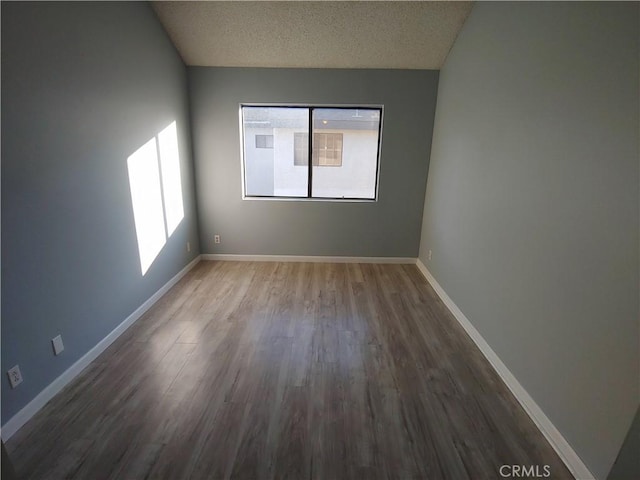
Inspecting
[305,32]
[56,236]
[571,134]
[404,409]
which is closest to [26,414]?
[56,236]

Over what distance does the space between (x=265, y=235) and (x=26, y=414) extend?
277 centimetres

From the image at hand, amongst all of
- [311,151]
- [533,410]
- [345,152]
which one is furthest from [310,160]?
[533,410]

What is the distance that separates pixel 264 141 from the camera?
384 cm

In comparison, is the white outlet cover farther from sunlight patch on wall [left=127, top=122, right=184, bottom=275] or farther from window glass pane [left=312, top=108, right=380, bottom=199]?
window glass pane [left=312, top=108, right=380, bottom=199]

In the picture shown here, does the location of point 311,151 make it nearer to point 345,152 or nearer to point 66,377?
point 345,152

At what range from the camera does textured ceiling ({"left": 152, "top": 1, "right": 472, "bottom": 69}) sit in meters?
2.76

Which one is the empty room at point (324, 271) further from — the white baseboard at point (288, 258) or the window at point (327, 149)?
the white baseboard at point (288, 258)

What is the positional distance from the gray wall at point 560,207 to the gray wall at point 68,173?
2.82 m

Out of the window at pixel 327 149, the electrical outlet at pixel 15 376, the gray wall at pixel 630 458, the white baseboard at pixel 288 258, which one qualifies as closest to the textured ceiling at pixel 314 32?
the window at pixel 327 149

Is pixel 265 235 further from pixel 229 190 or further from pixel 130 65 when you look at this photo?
pixel 130 65

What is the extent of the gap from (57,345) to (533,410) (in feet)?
9.42

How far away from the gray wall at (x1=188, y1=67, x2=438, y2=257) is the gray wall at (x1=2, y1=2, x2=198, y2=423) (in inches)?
36.4

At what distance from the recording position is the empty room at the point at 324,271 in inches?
55.6

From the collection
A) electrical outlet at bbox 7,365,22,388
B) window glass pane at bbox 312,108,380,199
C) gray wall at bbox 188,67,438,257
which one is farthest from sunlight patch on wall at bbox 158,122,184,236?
electrical outlet at bbox 7,365,22,388
